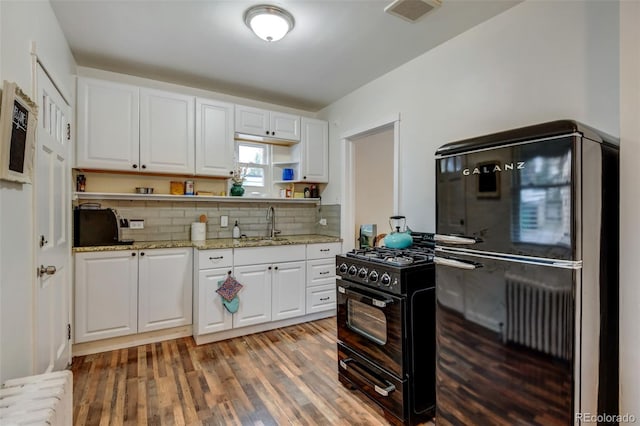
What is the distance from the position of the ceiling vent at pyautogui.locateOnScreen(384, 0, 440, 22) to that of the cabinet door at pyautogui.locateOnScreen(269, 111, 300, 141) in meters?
1.92

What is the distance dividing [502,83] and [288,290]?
2656 mm

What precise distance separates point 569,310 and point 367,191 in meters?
3.85

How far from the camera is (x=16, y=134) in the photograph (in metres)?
1.36

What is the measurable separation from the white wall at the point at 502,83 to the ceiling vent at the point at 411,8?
0.50 meters

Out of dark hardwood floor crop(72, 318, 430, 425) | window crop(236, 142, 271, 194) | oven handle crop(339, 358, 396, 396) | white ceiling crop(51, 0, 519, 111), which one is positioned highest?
white ceiling crop(51, 0, 519, 111)

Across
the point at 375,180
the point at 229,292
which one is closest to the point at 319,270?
the point at 229,292

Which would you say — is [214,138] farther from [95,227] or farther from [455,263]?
[455,263]

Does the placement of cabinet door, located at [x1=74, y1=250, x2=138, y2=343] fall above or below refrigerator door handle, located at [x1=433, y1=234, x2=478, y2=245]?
below

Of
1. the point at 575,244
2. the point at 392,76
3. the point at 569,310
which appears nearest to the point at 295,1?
the point at 392,76

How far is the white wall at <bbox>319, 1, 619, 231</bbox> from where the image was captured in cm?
174

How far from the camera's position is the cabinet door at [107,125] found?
278cm

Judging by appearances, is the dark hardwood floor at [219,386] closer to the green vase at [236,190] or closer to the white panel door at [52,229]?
the white panel door at [52,229]

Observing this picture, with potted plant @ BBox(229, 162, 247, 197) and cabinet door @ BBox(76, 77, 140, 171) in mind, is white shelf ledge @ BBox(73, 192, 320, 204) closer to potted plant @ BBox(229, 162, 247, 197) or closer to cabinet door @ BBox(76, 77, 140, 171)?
potted plant @ BBox(229, 162, 247, 197)

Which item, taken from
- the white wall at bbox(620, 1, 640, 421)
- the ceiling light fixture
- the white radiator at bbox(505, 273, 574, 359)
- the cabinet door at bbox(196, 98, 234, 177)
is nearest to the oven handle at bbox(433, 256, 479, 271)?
the white radiator at bbox(505, 273, 574, 359)
